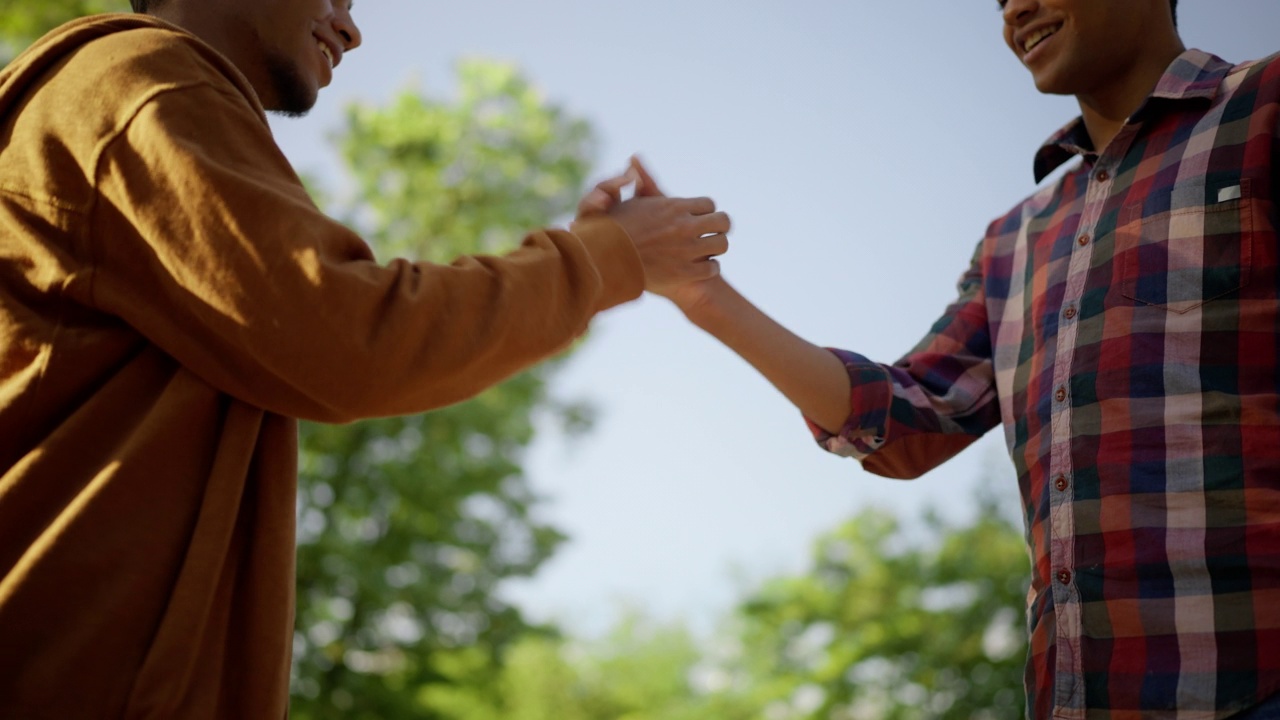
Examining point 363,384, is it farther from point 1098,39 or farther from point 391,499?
point 391,499

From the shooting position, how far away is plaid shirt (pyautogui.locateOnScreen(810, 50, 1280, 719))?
2.03 metres

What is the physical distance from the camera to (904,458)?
104 inches

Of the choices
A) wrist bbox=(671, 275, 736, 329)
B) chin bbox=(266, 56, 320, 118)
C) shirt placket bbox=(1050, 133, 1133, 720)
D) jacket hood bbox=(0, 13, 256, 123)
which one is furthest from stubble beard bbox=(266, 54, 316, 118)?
shirt placket bbox=(1050, 133, 1133, 720)

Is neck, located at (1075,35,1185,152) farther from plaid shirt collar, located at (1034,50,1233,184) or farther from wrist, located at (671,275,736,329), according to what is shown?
wrist, located at (671,275,736,329)

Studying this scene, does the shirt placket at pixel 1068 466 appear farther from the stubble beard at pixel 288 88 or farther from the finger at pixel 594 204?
the stubble beard at pixel 288 88

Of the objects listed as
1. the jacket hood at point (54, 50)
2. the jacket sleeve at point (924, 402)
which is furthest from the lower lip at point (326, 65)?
the jacket sleeve at point (924, 402)

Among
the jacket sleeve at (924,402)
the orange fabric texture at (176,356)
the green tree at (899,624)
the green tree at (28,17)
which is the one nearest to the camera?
the orange fabric texture at (176,356)

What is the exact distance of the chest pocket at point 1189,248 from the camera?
86.1 inches

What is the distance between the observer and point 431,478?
12.1m

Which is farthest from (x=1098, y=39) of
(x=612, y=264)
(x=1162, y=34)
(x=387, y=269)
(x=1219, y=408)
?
(x=387, y=269)

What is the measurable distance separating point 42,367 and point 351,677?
1091 centimetres

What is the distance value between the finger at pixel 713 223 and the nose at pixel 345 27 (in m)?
0.83

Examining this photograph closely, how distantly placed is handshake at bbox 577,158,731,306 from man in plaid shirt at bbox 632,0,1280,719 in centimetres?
35

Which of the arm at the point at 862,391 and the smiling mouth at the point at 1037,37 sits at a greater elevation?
the smiling mouth at the point at 1037,37
